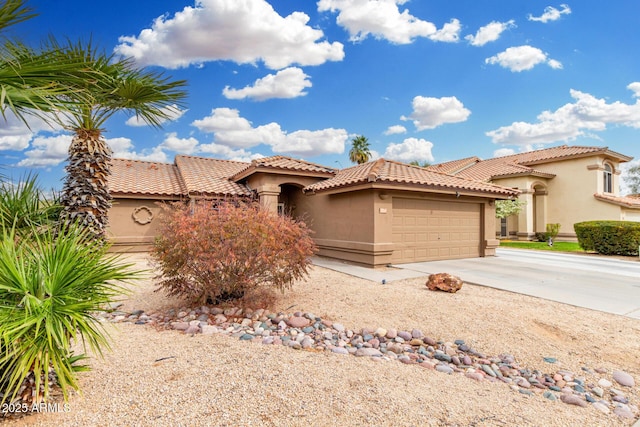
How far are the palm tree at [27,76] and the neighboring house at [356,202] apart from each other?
8.78m

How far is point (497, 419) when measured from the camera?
3102mm

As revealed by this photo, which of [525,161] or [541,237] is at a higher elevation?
[525,161]

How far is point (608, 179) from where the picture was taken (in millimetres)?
25109

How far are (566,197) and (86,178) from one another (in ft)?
94.2

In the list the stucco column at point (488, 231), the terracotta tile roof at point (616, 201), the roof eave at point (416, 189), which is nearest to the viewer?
the roof eave at point (416, 189)

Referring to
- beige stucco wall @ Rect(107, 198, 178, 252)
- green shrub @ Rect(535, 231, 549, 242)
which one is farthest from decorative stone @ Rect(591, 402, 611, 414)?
green shrub @ Rect(535, 231, 549, 242)

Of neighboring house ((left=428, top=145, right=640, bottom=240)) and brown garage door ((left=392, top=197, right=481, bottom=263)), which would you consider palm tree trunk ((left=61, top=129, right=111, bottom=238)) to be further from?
neighboring house ((left=428, top=145, right=640, bottom=240))

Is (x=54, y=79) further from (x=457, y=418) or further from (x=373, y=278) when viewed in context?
(x=373, y=278)

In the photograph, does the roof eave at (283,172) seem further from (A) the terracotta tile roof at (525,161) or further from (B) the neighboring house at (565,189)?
(B) the neighboring house at (565,189)

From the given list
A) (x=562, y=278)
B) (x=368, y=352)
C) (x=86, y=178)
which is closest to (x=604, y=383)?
(x=368, y=352)

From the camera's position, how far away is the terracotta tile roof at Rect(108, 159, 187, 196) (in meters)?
16.2

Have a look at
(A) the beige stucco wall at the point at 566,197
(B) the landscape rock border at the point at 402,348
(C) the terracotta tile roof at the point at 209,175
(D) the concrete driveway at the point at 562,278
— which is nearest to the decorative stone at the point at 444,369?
(B) the landscape rock border at the point at 402,348

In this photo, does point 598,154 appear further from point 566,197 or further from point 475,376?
point 475,376

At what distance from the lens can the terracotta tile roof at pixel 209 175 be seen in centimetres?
1653
